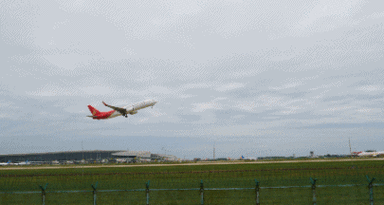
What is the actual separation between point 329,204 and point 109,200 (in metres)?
15.1

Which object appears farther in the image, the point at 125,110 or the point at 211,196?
the point at 125,110

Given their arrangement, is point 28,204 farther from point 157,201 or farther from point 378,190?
point 378,190

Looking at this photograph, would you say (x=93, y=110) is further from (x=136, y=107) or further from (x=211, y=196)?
(x=211, y=196)

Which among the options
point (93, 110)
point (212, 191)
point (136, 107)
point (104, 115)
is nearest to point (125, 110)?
point (136, 107)

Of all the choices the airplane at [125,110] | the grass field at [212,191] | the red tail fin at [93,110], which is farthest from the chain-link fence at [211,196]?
the red tail fin at [93,110]

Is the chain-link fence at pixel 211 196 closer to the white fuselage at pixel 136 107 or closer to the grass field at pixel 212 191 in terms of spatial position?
the grass field at pixel 212 191

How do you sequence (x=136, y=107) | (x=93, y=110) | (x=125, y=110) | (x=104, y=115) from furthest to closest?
(x=93, y=110)
(x=104, y=115)
(x=136, y=107)
(x=125, y=110)

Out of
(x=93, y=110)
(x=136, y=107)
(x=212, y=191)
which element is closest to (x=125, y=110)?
(x=136, y=107)

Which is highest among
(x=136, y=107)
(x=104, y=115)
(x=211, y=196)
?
A: (x=136, y=107)

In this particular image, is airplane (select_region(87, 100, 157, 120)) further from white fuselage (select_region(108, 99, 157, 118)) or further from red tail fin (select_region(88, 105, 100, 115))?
red tail fin (select_region(88, 105, 100, 115))

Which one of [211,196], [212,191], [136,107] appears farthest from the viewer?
[136,107]

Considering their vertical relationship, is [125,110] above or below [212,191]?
above

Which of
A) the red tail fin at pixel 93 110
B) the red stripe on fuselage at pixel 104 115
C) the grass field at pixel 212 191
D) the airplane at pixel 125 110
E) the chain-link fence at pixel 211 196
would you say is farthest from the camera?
the red tail fin at pixel 93 110

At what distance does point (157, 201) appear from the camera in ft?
62.4
